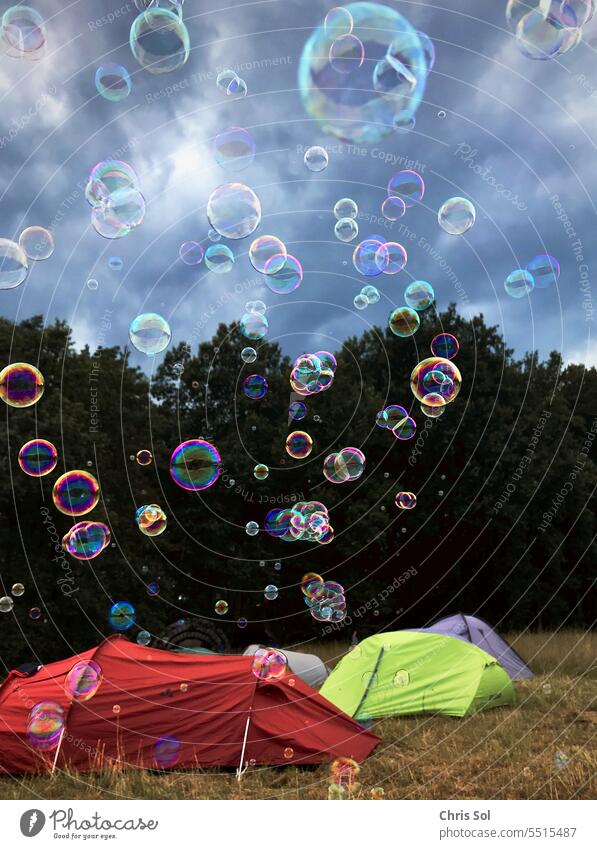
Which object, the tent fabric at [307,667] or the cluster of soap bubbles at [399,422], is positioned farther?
the cluster of soap bubbles at [399,422]

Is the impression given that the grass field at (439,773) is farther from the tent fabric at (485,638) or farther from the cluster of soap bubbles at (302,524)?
the cluster of soap bubbles at (302,524)

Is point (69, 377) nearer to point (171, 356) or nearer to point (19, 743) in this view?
point (171, 356)

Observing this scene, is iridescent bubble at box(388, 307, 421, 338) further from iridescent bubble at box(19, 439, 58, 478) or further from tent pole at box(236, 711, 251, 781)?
tent pole at box(236, 711, 251, 781)

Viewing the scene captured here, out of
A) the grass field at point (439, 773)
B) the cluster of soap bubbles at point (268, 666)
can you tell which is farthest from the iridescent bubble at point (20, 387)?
the grass field at point (439, 773)

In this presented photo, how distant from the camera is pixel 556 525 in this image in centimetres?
Result: 3138

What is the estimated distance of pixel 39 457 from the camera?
10719 millimetres

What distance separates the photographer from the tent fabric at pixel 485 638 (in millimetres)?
13586

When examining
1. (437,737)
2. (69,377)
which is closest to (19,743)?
(437,737)

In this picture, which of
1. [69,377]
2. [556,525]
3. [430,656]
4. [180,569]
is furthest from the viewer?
[556,525]

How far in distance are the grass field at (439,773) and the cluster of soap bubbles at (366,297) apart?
272 inches

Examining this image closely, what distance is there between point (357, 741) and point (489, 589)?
2276cm

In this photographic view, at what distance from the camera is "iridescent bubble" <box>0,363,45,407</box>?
9531mm
